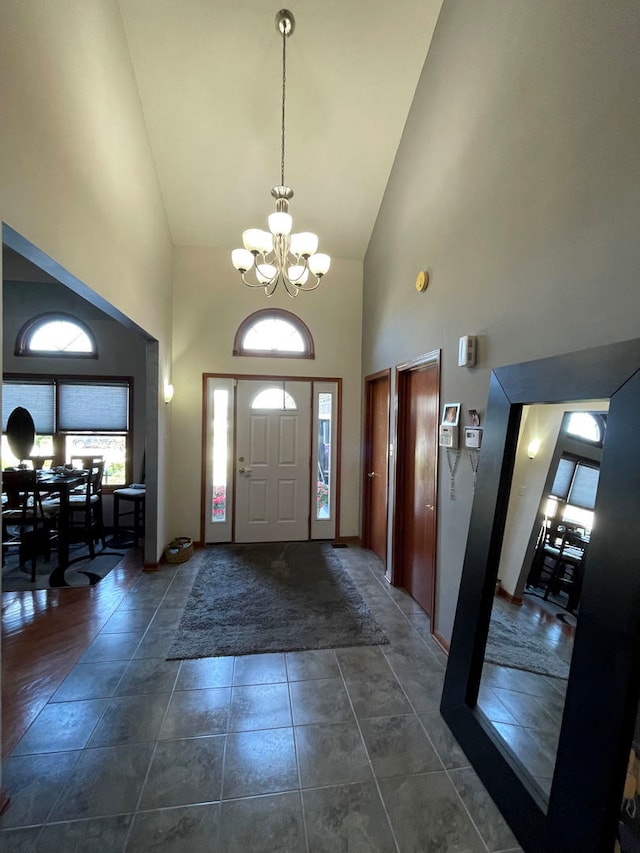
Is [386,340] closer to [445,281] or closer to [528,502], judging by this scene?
[445,281]

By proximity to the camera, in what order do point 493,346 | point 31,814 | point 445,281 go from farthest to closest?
point 445,281 < point 493,346 < point 31,814

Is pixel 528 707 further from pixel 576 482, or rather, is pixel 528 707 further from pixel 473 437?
pixel 473 437

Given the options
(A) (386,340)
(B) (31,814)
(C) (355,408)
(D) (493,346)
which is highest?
(A) (386,340)

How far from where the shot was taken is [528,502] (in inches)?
66.8

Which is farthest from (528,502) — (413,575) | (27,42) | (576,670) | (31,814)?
(27,42)

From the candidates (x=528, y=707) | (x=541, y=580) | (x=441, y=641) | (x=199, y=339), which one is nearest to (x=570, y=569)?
(x=541, y=580)

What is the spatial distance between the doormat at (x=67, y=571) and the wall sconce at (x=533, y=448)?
11.9ft

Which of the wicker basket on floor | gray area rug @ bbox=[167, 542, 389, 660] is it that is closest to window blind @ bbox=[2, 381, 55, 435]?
the wicker basket on floor

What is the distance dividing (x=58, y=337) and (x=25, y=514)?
2.62m

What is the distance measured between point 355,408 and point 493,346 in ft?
8.78

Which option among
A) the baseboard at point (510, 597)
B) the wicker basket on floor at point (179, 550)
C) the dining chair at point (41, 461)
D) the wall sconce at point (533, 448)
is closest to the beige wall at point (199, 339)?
the wicker basket on floor at point (179, 550)

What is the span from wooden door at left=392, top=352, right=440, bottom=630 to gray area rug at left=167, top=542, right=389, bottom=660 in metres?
0.48

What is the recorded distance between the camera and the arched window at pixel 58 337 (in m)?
5.12

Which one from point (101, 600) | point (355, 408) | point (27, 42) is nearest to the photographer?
point (27, 42)
